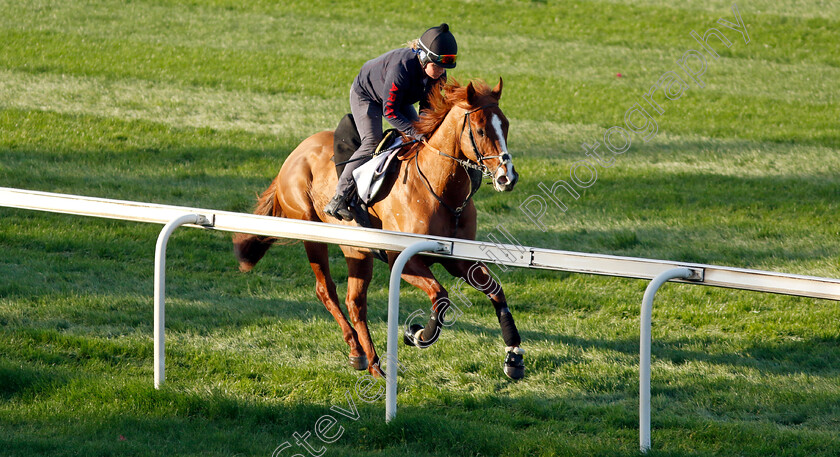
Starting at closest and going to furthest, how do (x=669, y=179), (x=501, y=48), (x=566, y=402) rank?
(x=566, y=402), (x=669, y=179), (x=501, y=48)

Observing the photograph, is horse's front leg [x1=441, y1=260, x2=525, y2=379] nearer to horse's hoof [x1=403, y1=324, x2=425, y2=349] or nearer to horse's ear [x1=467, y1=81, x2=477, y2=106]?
horse's hoof [x1=403, y1=324, x2=425, y2=349]

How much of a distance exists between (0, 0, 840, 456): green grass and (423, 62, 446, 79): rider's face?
1781 millimetres

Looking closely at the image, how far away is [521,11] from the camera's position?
18016 millimetres

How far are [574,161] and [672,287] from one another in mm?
3915

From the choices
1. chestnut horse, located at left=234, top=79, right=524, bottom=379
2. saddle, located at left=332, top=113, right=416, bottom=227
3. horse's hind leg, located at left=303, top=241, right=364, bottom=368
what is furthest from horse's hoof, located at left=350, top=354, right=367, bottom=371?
saddle, located at left=332, top=113, right=416, bottom=227

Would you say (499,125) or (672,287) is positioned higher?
(499,125)

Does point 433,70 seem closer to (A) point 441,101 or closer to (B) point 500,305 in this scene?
(A) point 441,101

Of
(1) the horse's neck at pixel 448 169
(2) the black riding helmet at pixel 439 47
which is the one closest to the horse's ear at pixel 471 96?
(1) the horse's neck at pixel 448 169

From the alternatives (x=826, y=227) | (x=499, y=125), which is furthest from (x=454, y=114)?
(x=826, y=227)

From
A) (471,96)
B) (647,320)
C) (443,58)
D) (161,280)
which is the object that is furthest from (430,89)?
(647,320)

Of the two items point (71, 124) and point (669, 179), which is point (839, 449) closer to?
point (669, 179)

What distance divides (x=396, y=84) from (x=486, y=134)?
0.75m

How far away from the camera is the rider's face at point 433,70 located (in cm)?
555

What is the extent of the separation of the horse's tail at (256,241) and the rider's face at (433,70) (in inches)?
60.7
